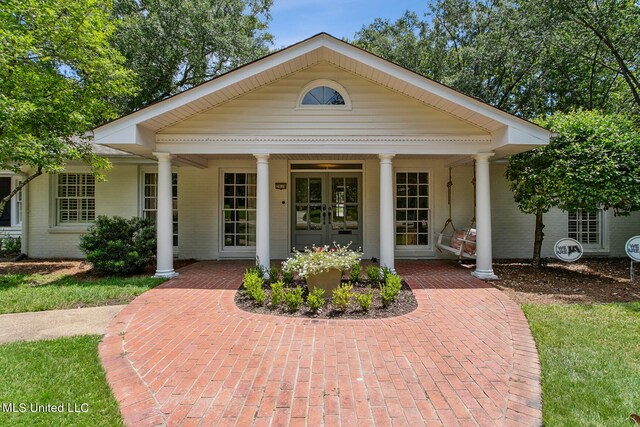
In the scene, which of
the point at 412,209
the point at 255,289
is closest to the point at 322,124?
the point at 255,289

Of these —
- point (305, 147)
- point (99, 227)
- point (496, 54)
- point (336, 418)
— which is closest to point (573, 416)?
point (336, 418)

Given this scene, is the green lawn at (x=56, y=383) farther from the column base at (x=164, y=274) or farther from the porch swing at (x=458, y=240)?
the porch swing at (x=458, y=240)

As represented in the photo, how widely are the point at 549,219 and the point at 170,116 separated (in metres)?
10.3

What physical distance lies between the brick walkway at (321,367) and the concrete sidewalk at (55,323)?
0.80 ft

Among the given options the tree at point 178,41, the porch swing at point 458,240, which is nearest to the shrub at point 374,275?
the porch swing at point 458,240

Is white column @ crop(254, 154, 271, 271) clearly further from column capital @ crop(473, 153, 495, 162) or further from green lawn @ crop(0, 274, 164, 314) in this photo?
column capital @ crop(473, 153, 495, 162)

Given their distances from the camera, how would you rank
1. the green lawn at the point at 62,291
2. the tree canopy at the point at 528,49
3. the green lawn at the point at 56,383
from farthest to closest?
the tree canopy at the point at 528,49
the green lawn at the point at 62,291
the green lawn at the point at 56,383

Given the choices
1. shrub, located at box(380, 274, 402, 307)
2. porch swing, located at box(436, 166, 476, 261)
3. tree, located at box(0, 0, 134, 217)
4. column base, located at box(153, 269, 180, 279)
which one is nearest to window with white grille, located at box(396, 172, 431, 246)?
porch swing, located at box(436, 166, 476, 261)

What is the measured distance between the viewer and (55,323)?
462 cm

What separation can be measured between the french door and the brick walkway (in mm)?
4608

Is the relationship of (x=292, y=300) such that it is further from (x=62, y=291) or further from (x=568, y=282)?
(x=568, y=282)

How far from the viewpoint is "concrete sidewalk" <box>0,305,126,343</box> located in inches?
166

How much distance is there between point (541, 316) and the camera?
16.0ft

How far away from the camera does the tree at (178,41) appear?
15.9 m
